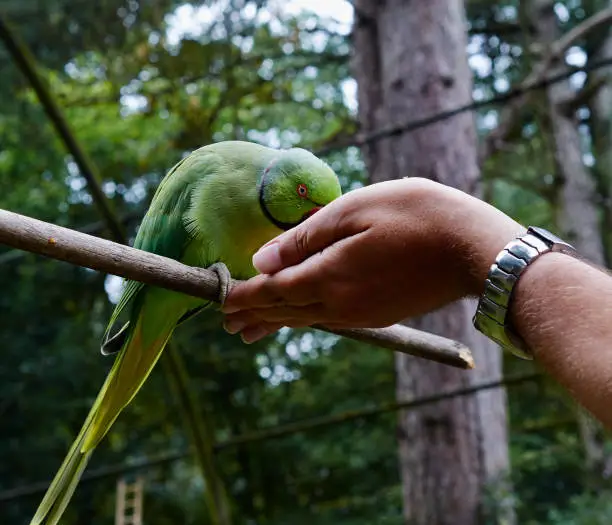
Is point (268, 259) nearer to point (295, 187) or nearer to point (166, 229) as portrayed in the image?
point (295, 187)

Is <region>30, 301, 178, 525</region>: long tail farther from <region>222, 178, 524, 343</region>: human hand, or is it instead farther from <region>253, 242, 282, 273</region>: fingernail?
<region>253, 242, 282, 273</region>: fingernail

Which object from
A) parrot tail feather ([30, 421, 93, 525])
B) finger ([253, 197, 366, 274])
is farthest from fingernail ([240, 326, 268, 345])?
parrot tail feather ([30, 421, 93, 525])

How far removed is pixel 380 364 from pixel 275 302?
11.2ft

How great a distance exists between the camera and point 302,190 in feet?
4.88

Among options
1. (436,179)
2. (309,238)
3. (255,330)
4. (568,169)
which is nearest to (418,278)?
(309,238)

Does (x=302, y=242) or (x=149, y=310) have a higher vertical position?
(x=149, y=310)

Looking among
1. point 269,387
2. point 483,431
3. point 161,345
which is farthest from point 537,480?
point 161,345

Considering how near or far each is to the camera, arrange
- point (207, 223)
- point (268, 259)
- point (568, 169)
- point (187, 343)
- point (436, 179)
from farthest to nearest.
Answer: point (568, 169), point (187, 343), point (436, 179), point (207, 223), point (268, 259)

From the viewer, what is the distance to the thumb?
1.13 meters

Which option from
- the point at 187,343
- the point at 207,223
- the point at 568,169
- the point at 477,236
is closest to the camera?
the point at 477,236

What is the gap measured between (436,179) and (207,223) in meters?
1.46

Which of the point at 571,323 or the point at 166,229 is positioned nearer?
the point at 571,323

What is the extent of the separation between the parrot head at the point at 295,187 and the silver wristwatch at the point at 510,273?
0.60 metres

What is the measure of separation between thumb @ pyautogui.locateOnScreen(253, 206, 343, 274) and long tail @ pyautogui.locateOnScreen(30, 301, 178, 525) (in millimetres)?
510
